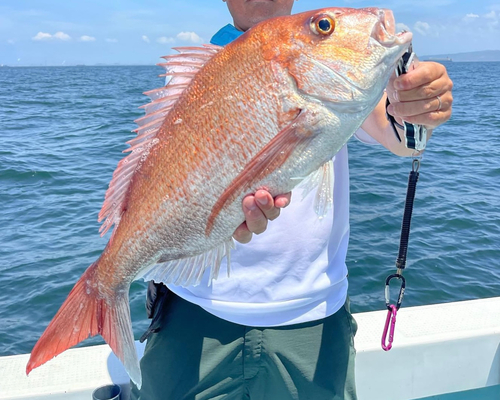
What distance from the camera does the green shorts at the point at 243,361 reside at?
2.03 meters

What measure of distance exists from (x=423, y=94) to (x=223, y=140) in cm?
68

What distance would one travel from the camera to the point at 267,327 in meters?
2.01

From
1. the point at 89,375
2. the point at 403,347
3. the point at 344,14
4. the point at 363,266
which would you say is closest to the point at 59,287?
the point at 89,375

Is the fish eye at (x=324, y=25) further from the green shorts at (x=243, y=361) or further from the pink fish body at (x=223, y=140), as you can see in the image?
the green shorts at (x=243, y=361)

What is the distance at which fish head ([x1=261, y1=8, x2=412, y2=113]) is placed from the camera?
4.60 ft

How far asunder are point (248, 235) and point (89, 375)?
6.01 feet

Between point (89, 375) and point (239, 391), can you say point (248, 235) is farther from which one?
point (89, 375)

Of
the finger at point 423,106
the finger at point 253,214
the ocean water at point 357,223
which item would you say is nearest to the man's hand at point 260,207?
the finger at point 253,214

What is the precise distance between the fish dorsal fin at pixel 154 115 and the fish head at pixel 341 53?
0.28 m

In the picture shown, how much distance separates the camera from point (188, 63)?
1609 mm

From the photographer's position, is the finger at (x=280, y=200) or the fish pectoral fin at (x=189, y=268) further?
the fish pectoral fin at (x=189, y=268)

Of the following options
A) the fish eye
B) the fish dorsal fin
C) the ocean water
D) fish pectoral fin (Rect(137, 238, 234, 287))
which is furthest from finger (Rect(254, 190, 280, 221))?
the ocean water

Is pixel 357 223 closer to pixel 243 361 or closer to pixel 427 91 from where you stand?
pixel 243 361

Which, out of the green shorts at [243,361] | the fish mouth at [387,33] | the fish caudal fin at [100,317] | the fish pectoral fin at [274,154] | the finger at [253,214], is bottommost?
the green shorts at [243,361]
